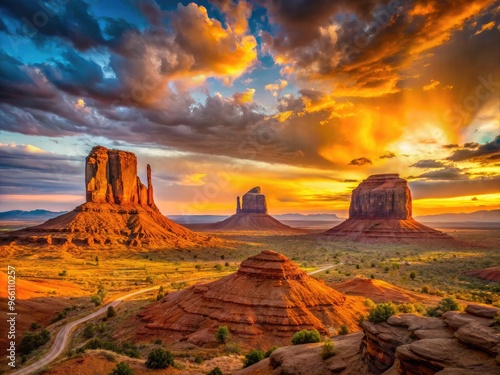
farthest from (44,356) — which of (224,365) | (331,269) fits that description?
(331,269)

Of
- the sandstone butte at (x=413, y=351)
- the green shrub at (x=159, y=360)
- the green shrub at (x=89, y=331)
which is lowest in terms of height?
the green shrub at (x=89, y=331)

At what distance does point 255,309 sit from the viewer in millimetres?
31688

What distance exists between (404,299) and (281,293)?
19.8 metres

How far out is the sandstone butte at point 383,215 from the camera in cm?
12612

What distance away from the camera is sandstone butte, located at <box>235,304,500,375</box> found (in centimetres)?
1134

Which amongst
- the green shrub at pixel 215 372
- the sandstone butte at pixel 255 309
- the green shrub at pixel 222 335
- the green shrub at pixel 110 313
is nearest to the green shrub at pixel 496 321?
the green shrub at pixel 215 372

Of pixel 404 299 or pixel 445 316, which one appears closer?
pixel 445 316

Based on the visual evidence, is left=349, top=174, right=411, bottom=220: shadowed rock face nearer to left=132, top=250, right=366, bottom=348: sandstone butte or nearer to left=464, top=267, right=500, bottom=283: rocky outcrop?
left=464, top=267, right=500, bottom=283: rocky outcrop

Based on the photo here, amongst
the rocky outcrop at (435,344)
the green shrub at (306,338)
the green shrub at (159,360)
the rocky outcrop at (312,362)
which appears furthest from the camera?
the green shrub at (306,338)

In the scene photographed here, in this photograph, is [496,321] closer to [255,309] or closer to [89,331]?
[255,309]

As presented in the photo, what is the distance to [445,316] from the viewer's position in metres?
15.0

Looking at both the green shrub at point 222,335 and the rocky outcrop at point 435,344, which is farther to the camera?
the green shrub at point 222,335

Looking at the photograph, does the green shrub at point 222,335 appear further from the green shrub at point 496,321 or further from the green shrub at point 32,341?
the green shrub at point 496,321

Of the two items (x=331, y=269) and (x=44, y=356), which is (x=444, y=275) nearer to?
(x=331, y=269)
